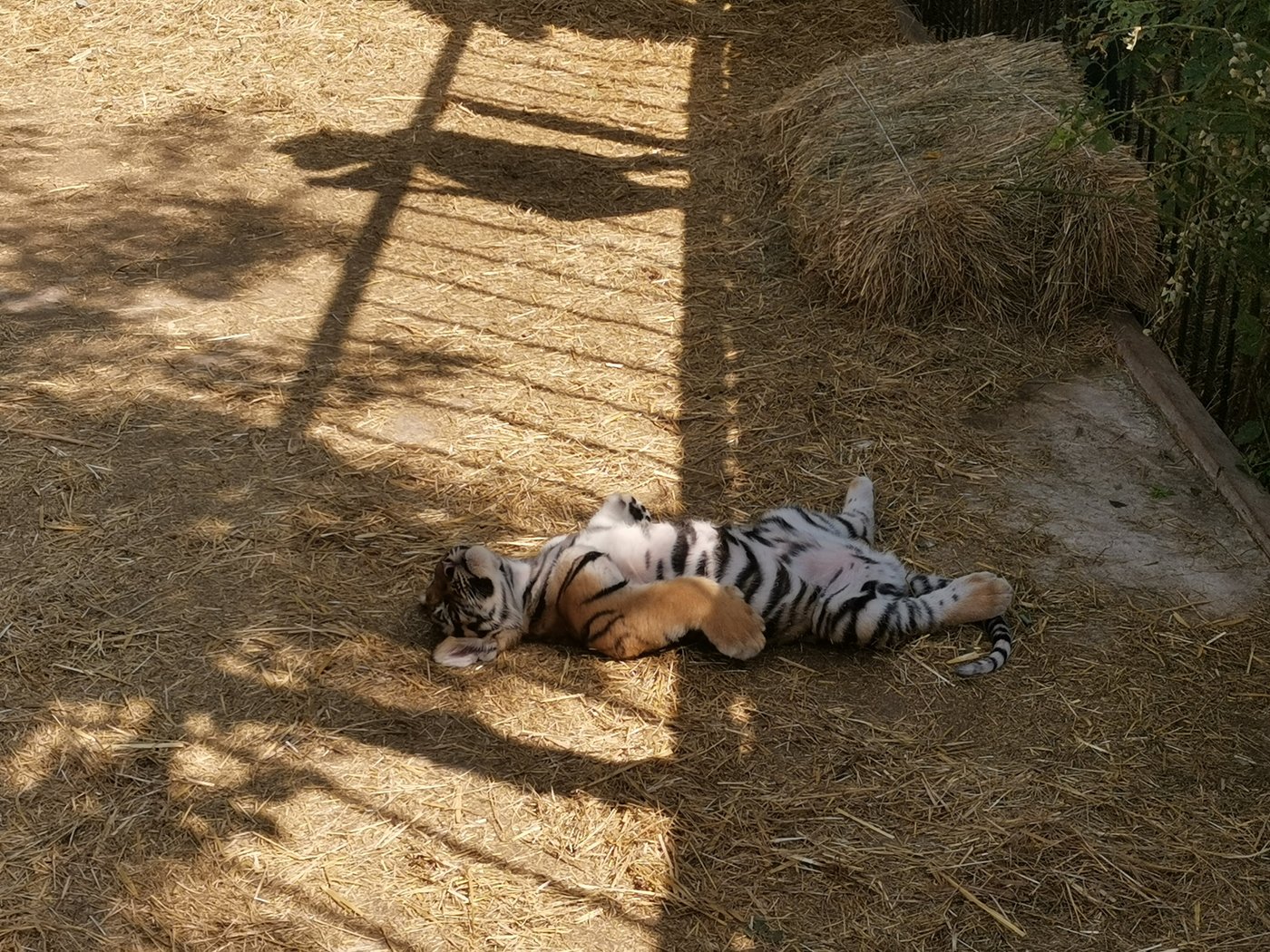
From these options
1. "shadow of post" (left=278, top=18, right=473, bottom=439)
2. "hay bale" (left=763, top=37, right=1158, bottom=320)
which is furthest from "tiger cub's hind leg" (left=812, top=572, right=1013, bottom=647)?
"shadow of post" (left=278, top=18, right=473, bottom=439)

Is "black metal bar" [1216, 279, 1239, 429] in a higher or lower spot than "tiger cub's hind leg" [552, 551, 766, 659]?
higher

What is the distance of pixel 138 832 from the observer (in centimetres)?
337

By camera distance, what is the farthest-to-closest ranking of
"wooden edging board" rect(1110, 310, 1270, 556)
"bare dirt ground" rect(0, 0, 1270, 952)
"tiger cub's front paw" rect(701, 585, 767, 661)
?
"wooden edging board" rect(1110, 310, 1270, 556) → "tiger cub's front paw" rect(701, 585, 767, 661) → "bare dirt ground" rect(0, 0, 1270, 952)

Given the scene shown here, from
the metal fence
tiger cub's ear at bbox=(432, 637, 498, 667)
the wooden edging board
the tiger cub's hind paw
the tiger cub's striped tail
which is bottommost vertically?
tiger cub's ear at bbox=(432, 637, 498, 667)

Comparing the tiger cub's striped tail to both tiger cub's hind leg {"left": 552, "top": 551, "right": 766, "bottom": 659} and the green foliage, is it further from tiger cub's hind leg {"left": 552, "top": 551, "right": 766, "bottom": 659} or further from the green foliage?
the green foliage

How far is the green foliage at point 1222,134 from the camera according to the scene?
3695 millimetres

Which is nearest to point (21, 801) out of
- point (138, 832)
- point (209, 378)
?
point (138, 832)

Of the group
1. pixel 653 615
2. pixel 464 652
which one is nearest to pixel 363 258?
pixel 464 652

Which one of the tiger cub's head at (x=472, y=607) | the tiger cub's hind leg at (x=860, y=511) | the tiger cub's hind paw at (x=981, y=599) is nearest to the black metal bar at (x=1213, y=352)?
the tiger cub's hind leg at (x=860, y=511)

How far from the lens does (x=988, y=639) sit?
4027 millimetres

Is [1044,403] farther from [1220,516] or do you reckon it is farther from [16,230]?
[16,230]

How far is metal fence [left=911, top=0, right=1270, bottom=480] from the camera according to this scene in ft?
14.4

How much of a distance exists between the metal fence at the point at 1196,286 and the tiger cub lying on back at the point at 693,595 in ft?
3.79

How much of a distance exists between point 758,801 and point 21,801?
1.88 m
